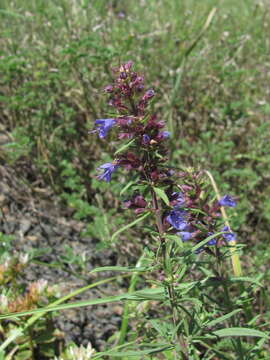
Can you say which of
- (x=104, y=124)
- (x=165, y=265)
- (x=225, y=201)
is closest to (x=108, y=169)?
(x=104, y=124)

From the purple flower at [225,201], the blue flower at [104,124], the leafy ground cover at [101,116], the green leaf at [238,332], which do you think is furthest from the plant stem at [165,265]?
the leafy ground cover at [101,116]

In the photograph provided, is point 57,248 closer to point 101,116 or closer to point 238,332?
point 101,116

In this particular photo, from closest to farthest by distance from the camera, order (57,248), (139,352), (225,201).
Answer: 1. (139,352)
2. (225,201)
3. (57,248)

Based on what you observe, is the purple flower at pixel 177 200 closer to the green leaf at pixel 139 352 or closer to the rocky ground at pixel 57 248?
the green leaf at pixel 139 352

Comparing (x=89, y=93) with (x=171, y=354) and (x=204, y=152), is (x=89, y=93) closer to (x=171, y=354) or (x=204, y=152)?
(x=204, y=152)

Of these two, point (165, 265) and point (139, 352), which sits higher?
point (165, 265)

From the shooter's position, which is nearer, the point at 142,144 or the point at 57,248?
the point at 142,144
